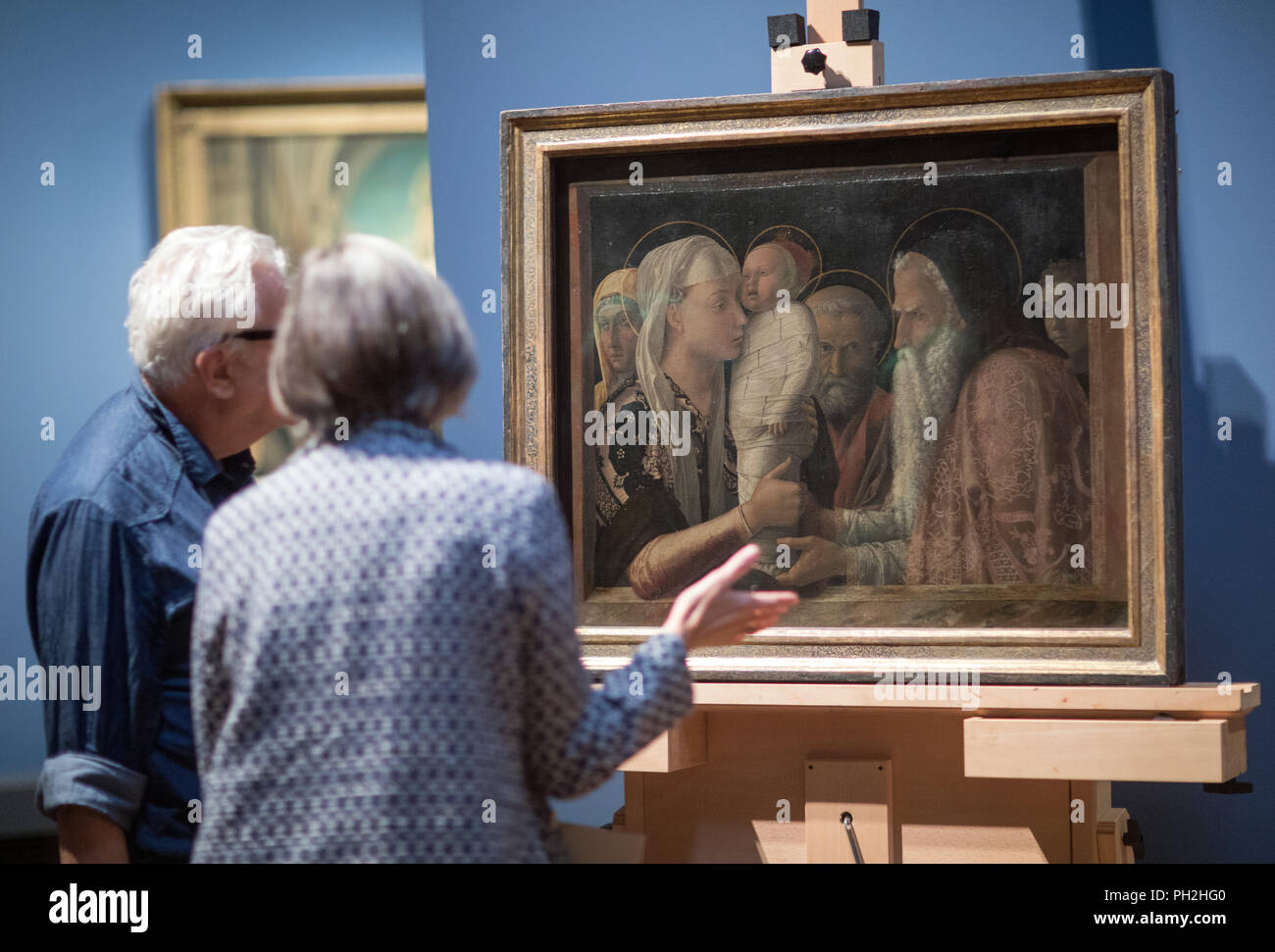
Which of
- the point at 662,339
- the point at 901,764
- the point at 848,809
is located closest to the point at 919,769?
the point at 901,764

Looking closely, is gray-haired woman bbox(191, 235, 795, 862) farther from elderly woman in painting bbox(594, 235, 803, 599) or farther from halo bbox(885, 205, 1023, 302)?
halo bbox(885, 205, 1023, 302)

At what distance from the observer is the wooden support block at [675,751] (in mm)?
2166

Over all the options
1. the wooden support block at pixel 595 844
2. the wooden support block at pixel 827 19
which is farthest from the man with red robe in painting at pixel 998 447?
the wooden support block at pixel 595 844

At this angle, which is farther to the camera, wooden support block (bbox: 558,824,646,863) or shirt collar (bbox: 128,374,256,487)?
shirt collar (bbox: 128,374,256,487)

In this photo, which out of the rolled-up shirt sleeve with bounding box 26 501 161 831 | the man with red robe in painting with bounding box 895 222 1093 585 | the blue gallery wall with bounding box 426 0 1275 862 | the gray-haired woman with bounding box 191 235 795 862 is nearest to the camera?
the gray-haired woman with bounding box 191 235 795 862

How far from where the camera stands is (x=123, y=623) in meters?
1.75

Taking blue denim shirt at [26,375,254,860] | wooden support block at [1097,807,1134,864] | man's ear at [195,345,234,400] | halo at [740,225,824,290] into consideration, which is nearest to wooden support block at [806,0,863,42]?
halo at [740,225,824,290]

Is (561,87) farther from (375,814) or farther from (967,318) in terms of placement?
(375,814)

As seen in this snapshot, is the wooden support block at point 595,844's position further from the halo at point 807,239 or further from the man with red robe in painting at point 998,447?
the halo at point 807,239

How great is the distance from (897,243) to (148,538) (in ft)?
4.30

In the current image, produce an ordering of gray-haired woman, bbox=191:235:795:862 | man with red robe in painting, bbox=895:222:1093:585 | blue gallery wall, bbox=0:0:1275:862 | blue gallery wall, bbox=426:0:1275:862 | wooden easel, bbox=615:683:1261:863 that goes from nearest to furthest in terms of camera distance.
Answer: gray-haired woman, bbox=191:235:795:862 → wooden easel, bbox=615:683:1261:863 → man with red robe in painting, bbox=895:222:1093:585 → blue gallery wall, bbox=426:0:1275:862 → blue gallery wall, bbox=0:0:1275:862

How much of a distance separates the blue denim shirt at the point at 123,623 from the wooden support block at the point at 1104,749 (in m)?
1.20

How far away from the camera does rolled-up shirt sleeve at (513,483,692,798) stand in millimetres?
1305
